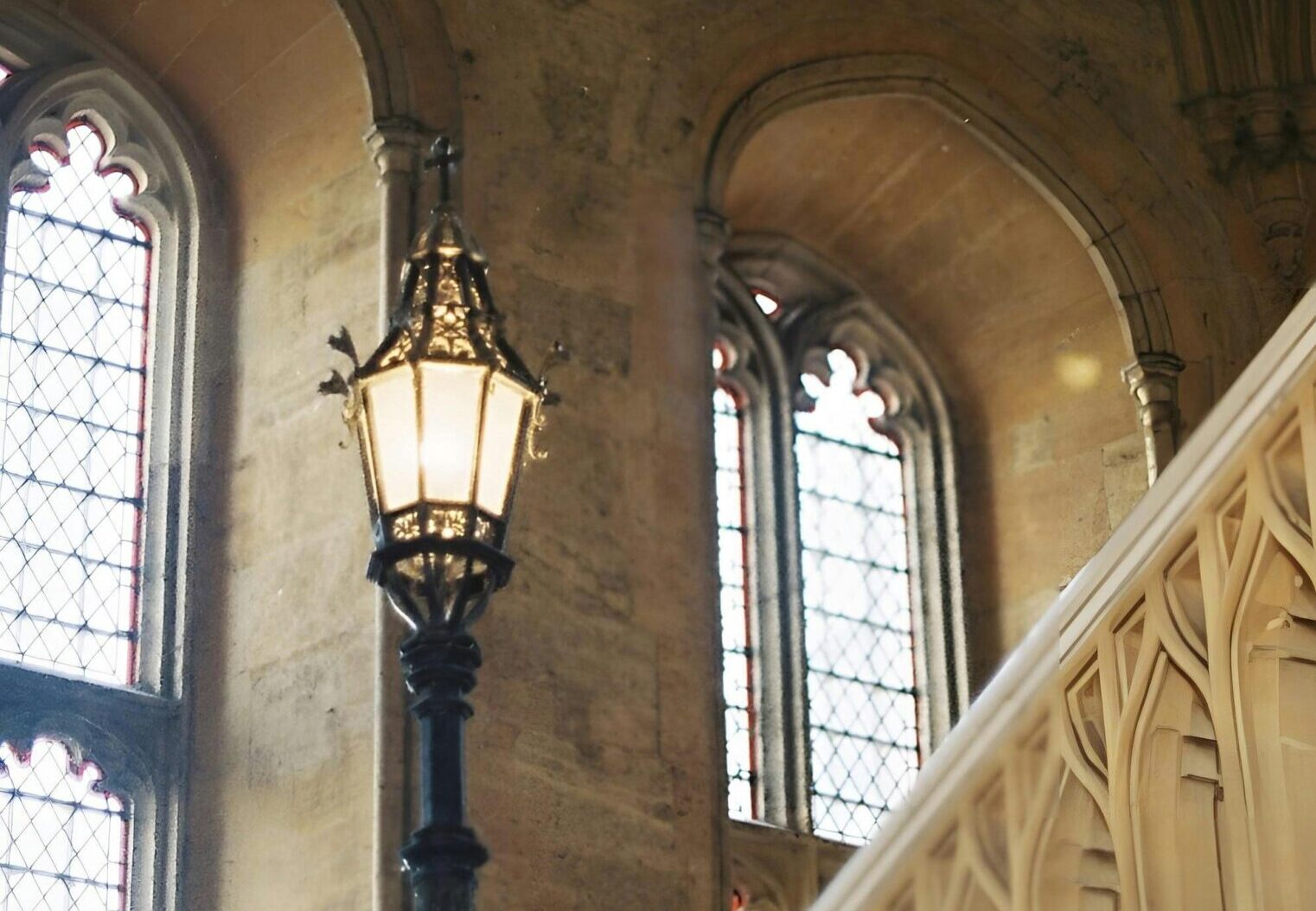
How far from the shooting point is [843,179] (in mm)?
12203

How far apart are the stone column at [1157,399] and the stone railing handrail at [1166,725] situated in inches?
304

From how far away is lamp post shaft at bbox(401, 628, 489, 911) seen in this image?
5324 millimetres

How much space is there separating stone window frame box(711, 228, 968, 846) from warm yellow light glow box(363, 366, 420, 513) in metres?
5.89

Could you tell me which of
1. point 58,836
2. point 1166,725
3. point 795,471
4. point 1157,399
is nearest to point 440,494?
point 1166,725

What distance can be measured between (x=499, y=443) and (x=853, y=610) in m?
6.68

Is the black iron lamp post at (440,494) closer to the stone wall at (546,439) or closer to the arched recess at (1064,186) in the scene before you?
the stone wall at (546,439)

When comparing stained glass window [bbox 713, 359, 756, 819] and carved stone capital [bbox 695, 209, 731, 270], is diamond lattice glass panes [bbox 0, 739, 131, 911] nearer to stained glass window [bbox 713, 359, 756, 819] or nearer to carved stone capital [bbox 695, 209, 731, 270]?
stained glass window [bbox 713, 359, 756, 819]

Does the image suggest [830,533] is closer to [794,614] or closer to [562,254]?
[794,614]

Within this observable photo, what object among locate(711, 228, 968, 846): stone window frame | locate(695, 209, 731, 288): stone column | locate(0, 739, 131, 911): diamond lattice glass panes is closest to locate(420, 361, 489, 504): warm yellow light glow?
locate(0, 739, 131, 911): diamond lattice glass panes

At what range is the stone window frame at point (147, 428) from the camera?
30.7ft

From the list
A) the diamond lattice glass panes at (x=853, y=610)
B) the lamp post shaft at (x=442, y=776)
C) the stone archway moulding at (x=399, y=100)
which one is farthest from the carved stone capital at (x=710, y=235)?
the lamp post shaft at (x=442, y=776)

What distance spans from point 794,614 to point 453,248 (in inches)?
233

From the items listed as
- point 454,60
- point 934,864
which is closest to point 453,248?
point 934,864

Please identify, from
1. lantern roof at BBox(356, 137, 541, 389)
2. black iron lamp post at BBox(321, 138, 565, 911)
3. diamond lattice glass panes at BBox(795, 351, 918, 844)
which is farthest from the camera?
diamond lattice glass panes at BBox(795, 351, 918, 844)
